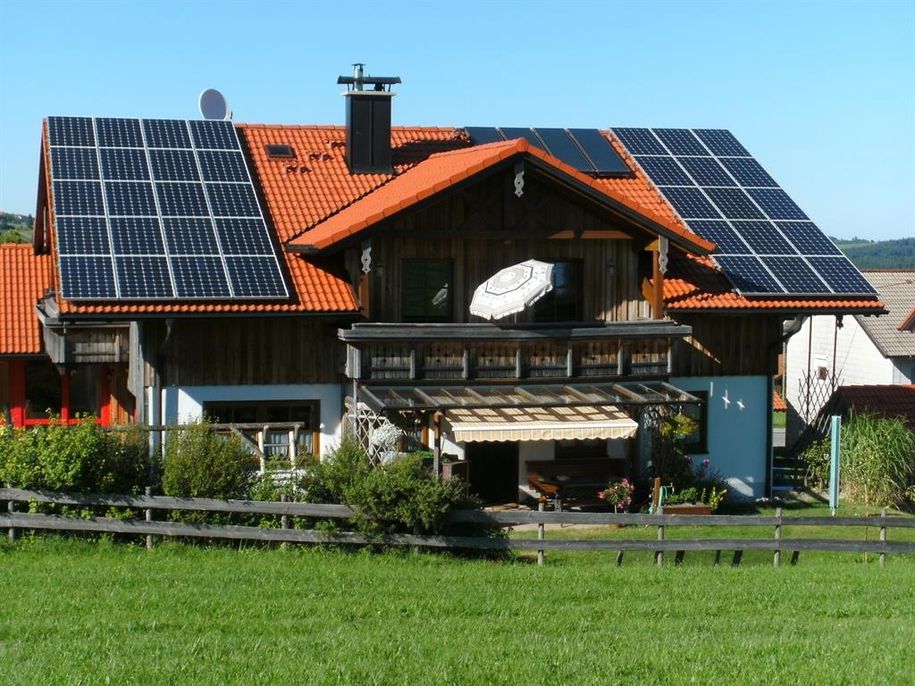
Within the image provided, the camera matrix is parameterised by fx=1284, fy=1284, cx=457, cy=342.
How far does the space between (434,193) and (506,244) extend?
2.15 meters

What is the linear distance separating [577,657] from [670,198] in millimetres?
17278

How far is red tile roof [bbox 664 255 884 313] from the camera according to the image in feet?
84.0

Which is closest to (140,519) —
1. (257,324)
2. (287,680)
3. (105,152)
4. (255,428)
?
(255,428)

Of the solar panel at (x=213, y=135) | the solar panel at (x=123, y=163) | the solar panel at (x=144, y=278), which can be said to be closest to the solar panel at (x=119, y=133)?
the solar panel at (x=123, y=163)

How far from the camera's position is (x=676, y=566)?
740 inches

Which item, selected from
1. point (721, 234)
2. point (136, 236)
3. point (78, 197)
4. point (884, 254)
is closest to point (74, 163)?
point (78, 197)

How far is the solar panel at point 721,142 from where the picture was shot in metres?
31.0

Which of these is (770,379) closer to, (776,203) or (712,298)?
(712,298)

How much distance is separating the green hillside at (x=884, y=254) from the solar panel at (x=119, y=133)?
127779 millimetres

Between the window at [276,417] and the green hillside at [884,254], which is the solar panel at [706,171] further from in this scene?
the green hillside at [884,254]

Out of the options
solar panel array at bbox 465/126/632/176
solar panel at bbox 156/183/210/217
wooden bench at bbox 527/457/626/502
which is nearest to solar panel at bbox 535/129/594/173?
solar panel array at bbox 465/126/632/176

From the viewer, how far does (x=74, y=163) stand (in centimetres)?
2581

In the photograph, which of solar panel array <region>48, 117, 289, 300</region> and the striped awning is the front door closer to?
the striped awning

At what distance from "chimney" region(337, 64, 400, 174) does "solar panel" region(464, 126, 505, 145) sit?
2889 millimetres
